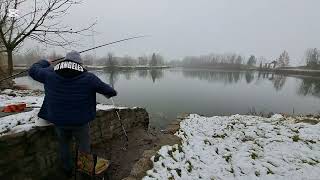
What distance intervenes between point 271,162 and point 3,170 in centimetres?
432

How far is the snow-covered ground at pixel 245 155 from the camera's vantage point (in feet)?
12.9

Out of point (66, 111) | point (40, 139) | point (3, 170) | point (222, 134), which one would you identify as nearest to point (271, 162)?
point (222, 134)

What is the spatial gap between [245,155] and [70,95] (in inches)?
140

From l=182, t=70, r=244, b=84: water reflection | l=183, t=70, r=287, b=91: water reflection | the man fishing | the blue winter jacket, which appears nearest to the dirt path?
the man fishing

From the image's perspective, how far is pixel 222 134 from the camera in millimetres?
6484

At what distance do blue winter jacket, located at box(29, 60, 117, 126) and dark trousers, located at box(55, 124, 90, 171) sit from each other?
6.7 inches

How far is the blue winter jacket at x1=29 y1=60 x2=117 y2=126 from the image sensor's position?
3.00 m

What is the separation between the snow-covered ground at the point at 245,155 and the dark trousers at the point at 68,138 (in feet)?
3.41

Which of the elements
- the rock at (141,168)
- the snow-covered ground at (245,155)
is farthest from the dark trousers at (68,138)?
the snow-covered ground at (245,155)

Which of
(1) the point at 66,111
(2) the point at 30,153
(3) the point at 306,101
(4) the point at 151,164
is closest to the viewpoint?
(1) the point at 66,111

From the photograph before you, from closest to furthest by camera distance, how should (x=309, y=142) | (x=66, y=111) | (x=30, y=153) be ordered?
(x=66, y=111) < (x=30, y=153) < (x=309, y=142)

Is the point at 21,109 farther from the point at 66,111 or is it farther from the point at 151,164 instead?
the point at 151,164

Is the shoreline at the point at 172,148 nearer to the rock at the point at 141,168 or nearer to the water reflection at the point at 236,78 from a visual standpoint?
the rock at the point at 141,168

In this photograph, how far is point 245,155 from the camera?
15.6ft
